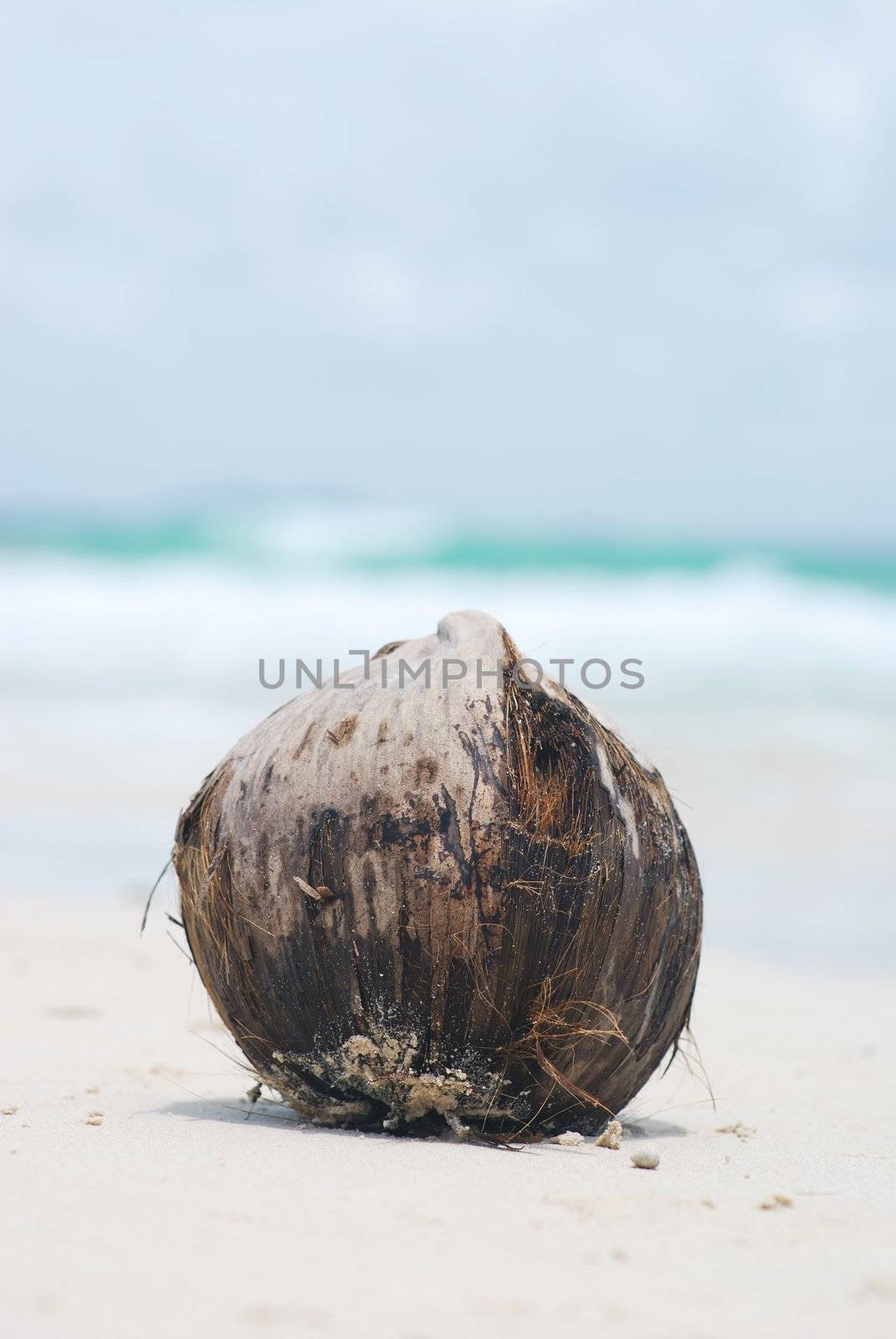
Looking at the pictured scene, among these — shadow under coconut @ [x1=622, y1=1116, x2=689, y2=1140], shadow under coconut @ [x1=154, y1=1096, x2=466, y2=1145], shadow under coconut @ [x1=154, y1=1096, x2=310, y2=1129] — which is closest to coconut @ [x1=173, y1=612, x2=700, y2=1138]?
shadow under coconut @ [x1=154, y1=1096, x2=466, y2=1145]

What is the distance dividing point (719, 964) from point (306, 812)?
6707mm

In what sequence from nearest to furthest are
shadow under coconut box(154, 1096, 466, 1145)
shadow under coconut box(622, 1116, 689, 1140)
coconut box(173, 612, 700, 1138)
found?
coconut box(173, 612, 700, 1138)
shadow under coconut box(154, 1096, 466, 1145)
shadow under coconut box(622, 1116, 689, 1140)

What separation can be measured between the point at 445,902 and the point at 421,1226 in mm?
1069

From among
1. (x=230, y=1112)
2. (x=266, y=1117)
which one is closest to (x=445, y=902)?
(x=266, y=1117)

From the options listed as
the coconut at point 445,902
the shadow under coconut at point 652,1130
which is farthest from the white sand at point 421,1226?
the coconut at point 445,902

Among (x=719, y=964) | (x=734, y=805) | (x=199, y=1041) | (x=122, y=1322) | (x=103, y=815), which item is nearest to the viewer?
(x=122, y=1322)

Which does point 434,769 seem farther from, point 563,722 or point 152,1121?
point 152,1121

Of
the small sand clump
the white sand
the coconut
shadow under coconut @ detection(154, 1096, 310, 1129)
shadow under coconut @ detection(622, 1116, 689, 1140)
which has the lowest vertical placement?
shadow under coconut @ detection(622, 1116, 689, 1140)

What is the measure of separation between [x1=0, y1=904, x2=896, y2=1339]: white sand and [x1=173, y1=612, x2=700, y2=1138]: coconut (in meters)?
0.25

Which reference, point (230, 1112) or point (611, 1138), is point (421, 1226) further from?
point (230, 1112)

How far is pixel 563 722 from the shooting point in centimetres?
432

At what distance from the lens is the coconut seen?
13.3ft

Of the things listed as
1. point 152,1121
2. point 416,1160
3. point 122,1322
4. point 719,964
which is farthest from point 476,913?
point 719,964

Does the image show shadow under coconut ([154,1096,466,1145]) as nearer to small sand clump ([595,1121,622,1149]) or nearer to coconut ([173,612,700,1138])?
coconut ([173,612,700,1138])
